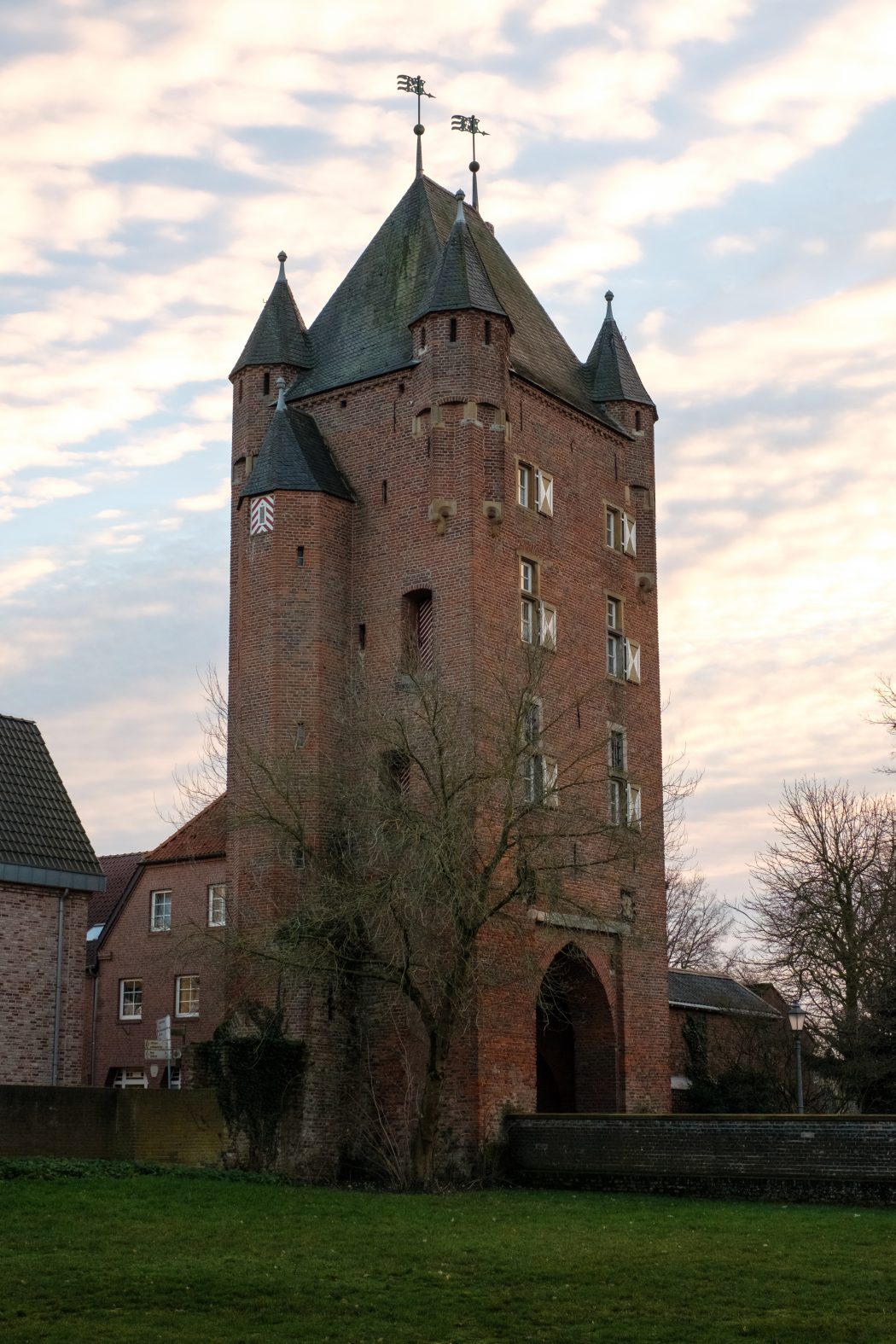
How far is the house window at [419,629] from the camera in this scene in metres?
34.7

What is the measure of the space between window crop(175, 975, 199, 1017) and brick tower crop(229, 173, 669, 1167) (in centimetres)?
980

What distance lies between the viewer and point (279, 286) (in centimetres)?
4028

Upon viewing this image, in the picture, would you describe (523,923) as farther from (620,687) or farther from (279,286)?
(279,286)

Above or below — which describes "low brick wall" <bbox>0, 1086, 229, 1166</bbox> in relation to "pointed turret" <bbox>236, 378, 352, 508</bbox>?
below

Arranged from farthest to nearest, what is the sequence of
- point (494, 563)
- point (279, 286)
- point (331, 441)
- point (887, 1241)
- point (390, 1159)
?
1. point (279, 286)
2. point (331, 441)
3. point (494, 563)
4. point (390, 1159)
5. point (887, 1241)

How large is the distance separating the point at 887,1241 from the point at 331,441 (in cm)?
2236

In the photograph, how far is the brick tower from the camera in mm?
33906

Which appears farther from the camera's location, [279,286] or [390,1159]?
[279,286]

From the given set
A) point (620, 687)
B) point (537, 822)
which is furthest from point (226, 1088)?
point (620, 687)

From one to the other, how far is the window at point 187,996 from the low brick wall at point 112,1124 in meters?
11.7

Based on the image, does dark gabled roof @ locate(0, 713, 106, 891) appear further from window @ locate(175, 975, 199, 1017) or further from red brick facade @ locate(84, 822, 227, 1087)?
window @ locate(175, 975, 199, 1017)


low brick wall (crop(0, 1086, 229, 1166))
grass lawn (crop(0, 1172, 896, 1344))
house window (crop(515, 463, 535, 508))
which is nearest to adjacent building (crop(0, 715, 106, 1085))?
low brick wall (crop(0, 1086, 229, 1166))

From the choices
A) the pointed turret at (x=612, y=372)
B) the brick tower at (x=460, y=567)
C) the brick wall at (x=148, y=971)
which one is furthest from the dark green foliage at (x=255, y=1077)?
the pointed turret at (x=612, y=372)

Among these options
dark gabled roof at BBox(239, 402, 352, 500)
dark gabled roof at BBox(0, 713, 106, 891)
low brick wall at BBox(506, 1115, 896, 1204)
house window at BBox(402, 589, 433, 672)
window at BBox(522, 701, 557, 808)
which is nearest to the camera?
low brick wall at BBox(506, 1115, 896, 1204)
